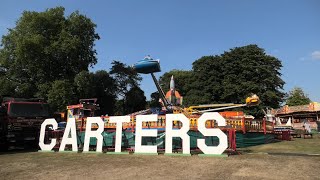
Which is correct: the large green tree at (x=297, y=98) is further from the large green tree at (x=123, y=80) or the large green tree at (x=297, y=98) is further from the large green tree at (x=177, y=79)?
the large green tree at (x=123, y=80)

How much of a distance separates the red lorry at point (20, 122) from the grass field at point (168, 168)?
5893mm

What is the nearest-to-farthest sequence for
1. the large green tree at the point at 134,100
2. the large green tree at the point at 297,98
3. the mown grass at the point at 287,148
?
the mown grass at the point at 287,148
the large green tree at the point at 134,100
the large green tree at the point at 297,98

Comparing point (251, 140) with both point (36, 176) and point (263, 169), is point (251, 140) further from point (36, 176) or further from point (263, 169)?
point (36, 176)

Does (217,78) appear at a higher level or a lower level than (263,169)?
higher

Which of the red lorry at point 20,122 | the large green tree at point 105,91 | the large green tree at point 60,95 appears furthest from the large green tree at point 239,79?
the red lorry at point 20,122

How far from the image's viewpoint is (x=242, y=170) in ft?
34.7

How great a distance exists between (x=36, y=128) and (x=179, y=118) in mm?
10350

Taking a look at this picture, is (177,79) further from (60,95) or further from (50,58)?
(60,95)

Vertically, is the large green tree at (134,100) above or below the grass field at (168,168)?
above

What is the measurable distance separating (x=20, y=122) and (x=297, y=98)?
7155 cm

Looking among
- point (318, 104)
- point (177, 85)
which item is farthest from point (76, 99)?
point (177, 85)

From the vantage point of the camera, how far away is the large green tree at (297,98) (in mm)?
78213

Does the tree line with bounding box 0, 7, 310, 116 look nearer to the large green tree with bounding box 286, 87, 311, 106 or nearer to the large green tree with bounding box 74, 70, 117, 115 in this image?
the large green tree with bounding box 74, 70, 117, 115

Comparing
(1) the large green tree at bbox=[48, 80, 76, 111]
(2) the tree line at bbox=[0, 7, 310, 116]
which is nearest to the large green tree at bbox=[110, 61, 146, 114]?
(2) the tree line at bbox=[0, 7, 310, 116]
